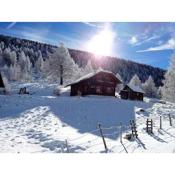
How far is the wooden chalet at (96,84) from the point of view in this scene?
87.0 ft

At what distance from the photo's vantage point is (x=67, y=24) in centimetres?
1045

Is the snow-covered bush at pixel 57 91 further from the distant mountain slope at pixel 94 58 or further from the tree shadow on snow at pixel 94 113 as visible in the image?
the tree shadow on snow at pixel 94 113

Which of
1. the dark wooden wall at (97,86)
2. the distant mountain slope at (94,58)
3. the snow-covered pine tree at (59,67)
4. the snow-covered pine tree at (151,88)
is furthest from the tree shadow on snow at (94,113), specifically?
the snow-covered pine tree at (151,88)

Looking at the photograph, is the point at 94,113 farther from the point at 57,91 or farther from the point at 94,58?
the point at 57,91

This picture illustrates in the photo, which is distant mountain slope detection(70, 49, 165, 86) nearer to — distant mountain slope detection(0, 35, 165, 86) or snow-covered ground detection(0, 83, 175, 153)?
distant mountain slope detection(0, 35, 165, 86)

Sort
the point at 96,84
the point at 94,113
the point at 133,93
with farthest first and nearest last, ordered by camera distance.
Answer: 1. the point at 133,93
2. the point at 96,84
3. the point at 94,113

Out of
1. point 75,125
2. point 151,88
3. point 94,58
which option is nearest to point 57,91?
point 94,58

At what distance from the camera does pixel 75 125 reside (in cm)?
1547

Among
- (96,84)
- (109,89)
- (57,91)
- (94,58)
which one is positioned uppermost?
(94,58)

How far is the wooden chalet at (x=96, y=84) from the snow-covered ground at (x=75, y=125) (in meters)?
5.03

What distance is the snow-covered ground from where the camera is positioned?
37.1 ft

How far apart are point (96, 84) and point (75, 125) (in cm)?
1134

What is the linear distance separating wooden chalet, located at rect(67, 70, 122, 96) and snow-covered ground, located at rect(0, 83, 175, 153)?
503 cm
